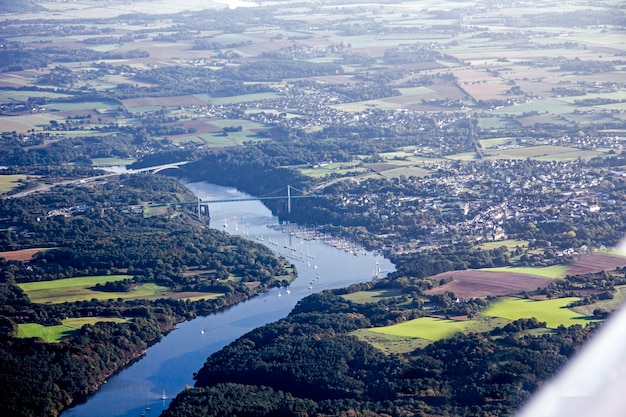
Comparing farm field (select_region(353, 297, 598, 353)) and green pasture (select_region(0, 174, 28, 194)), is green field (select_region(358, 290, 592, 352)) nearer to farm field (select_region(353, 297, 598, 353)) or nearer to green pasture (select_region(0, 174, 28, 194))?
farm field (select_region(353, 297, 598, 353))

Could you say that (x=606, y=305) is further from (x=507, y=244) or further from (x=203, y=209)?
(x=203, y=209)

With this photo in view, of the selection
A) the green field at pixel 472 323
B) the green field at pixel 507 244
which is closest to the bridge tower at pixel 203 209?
the green field at pixel 507 244

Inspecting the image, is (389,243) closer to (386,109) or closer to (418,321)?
(418,321)

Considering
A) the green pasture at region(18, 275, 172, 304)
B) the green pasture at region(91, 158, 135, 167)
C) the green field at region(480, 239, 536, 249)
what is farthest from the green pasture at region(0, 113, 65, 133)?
the green field at region(480, 239, 536, 249)

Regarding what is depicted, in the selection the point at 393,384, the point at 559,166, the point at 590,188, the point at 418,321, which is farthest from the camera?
the point at 559,166

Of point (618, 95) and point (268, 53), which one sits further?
point (268, 53)

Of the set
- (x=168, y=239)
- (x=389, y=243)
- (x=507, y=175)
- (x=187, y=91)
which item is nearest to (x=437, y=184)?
(x=507, y=175)
